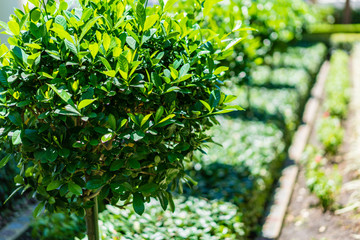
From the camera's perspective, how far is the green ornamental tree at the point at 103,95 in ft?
6.35

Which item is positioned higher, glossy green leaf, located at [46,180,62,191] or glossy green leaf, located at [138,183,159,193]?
glossy green leaf, located at [138,183,159,193]

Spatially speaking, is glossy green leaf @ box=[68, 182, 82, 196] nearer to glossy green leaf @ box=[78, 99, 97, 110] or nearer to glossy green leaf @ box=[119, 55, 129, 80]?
glossy green leaf @ box=[78, 99, 97, 110]

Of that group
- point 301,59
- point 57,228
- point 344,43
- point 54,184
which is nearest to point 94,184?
point 54,184

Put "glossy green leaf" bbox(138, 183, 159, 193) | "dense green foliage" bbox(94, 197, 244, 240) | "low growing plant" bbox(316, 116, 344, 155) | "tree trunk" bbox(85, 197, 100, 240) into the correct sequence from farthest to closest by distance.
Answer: "low growing plant" bbox(316, 116, 344, 155), "dense green foliage" bbox(94, 197, 244, 240), "tree trunk" bbox(85, 197, 100, 240), "glossy green leaf" bbox(138, 183, 159, 193)

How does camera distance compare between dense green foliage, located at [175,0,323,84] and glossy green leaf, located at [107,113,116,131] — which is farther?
dense green foliage, located at [175,0,323,84]

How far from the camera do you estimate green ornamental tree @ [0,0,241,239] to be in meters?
1.93

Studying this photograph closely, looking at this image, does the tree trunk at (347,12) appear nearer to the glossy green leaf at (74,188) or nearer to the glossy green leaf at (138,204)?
the glossy green leaf at (138,204)

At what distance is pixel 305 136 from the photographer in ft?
23.6

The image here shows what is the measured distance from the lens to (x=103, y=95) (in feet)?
6.47

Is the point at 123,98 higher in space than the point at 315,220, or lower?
lower

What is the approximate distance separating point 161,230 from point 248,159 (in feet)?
6.64

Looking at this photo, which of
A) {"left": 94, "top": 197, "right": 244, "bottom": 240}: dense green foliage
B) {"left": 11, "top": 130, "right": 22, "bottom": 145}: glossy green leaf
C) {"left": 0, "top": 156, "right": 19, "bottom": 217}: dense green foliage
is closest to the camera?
{"left": 11, "top": 130, "right": 22, "bottom": 145}: glossy green leaf

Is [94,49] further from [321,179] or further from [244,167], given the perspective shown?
[321,179]

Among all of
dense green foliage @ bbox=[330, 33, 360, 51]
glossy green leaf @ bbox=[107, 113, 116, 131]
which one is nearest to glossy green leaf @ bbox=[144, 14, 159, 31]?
glossy green leaf @ bbox=[107, 113, 116, 131]
